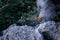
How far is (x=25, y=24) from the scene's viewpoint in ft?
16.3

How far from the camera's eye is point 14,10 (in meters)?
5.59

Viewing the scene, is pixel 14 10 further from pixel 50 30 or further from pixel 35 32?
pixel 50 30

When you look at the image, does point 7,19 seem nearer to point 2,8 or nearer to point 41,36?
point 2,8

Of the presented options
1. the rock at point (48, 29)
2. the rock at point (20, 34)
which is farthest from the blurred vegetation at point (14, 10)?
the rock at point (48, 29)

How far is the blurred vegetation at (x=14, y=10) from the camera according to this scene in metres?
5.25

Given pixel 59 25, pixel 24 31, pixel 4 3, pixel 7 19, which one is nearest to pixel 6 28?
pixel 7 19

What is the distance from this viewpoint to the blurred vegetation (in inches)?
207

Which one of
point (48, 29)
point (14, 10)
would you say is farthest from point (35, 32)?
point (14, 10)

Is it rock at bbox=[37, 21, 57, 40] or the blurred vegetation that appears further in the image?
the blurred vegetation

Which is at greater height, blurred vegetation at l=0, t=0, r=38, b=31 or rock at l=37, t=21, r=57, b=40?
blurred vegetation at l=0, t=0, r=38, b=31

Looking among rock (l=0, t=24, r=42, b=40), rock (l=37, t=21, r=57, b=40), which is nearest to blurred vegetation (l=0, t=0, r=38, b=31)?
rock (l=0, t=24, r=42, b=40)

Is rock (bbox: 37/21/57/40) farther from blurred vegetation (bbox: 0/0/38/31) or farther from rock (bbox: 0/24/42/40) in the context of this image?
blurred vegetation (bbox: 0/0/38/31)

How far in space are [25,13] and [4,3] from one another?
86cm

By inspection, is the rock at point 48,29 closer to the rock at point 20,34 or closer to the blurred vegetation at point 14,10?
the rock at point 20,34
